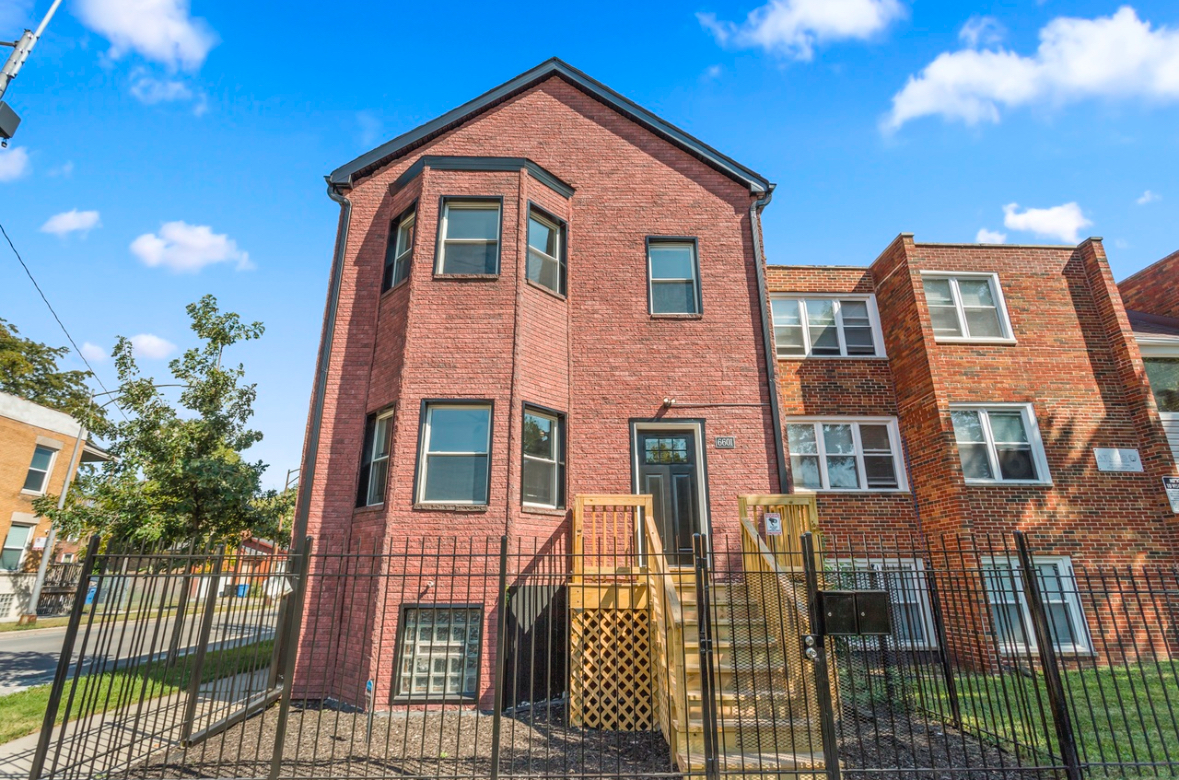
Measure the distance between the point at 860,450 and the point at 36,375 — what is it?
4638 centimetres

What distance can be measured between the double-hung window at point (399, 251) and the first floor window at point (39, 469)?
23587 millimetres

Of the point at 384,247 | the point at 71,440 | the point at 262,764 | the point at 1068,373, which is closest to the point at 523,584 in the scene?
the point at 262,764

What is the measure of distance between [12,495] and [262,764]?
25484 millimetres

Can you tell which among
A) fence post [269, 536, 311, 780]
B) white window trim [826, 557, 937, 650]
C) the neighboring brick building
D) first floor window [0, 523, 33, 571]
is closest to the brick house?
white window trim [826, 557, 937, 650]

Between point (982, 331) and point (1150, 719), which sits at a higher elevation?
point (982, 331)

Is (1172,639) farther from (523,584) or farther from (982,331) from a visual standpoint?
(523,584)

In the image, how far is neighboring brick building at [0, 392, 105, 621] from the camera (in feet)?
74.4

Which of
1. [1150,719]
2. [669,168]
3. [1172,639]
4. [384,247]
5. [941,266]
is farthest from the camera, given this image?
[941,266]

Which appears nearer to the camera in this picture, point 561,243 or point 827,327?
point 561,243

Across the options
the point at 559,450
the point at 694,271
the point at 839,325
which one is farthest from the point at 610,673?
the point at 839,325

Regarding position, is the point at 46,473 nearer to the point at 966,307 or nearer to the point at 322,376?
the point at 322,376

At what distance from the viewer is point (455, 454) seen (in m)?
9.42

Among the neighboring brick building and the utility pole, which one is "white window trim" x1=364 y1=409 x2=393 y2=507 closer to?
the utility pole

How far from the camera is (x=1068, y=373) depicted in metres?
12.6
